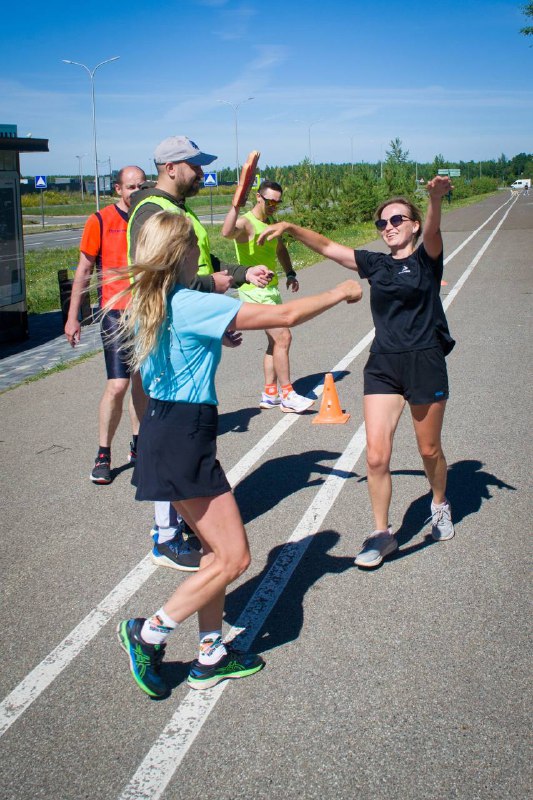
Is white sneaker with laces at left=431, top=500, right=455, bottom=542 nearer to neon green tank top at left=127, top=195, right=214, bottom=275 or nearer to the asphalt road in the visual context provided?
the asphalt road

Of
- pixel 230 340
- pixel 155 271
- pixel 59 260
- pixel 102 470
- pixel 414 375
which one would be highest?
pixel 59 260

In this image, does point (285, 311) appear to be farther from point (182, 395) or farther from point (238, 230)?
point (238, 230)

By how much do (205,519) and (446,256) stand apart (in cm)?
2107

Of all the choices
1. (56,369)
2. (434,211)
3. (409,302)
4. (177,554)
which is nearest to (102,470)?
(177,554)

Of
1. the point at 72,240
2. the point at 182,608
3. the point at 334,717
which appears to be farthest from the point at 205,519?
the point at 72,240

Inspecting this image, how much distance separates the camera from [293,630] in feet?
12.3

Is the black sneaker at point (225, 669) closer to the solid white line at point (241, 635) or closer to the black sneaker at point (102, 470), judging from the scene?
the solid white line at point (241, 635)

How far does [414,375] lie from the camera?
14.2 feet

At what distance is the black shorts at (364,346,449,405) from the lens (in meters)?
4.32

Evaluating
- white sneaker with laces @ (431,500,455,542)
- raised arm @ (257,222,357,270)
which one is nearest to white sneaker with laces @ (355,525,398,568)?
white sneaker with laces @ (431,500,455,542)

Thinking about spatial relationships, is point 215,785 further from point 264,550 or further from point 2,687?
point 264,550

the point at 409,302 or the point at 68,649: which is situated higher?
the point at 409,302

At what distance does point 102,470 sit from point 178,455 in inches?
113

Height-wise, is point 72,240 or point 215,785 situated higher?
point 72,240
